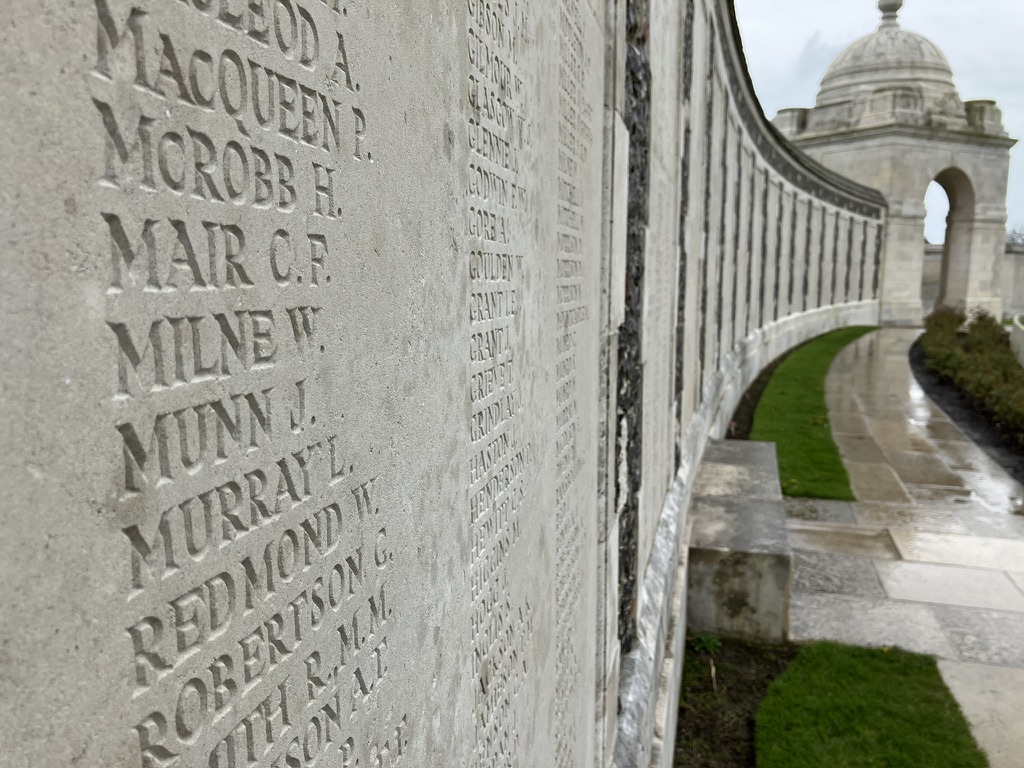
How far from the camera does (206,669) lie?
22.7 inches

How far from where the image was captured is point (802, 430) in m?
11.0

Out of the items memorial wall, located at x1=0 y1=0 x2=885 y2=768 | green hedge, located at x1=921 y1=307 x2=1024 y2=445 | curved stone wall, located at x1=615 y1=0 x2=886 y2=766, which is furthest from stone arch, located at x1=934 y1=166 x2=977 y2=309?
memorial wall, located at x1=0 y1=0 x2=885 y2=768

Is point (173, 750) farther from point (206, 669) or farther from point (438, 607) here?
point (438, 607)

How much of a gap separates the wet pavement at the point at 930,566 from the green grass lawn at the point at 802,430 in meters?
0.22

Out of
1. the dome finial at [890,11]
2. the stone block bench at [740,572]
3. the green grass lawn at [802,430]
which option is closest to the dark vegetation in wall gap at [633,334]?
the stone block bench at [740,572]

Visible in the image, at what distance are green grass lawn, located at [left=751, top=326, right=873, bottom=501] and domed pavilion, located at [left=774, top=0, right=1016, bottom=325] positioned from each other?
457 inches

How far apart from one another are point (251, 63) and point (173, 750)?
0.49 meters

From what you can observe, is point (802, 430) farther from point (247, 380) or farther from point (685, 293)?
point (247, 380)

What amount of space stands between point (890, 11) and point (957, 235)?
8.72 meters

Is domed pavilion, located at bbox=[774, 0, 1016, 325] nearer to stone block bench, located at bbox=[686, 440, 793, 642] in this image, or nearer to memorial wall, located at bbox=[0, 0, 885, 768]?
stone block bench, located at bbox=[686, 440, 793, 642]

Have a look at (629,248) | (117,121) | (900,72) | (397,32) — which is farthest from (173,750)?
(900,72)

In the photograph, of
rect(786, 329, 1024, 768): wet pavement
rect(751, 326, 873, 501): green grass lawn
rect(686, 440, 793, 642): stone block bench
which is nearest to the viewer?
rect(786, 329, 1024, 768): wet pavement

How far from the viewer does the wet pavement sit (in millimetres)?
4895

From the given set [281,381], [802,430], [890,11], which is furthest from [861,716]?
[890,11]
